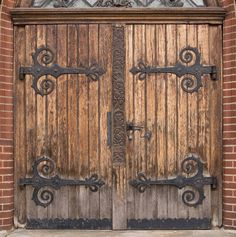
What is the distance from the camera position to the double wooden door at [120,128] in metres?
5.51

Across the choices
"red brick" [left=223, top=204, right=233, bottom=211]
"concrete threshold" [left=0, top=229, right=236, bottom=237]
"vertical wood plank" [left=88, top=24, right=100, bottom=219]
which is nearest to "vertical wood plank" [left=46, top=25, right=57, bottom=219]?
"concrete threshold" [left=0, top=229, right=236, bottom=237]

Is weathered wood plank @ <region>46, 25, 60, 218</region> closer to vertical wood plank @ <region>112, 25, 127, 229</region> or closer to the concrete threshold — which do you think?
the concrete threshold

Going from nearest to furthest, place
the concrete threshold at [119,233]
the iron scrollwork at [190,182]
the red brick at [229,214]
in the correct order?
the concrete threshold at [119,233], the red brick at [229,214], the iron scrollwork at [190,182]

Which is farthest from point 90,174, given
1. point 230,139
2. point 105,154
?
point 230,139

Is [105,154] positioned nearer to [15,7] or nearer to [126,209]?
[126,209]

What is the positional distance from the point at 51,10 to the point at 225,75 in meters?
1.98

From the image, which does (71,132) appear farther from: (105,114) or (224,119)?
(224,119)

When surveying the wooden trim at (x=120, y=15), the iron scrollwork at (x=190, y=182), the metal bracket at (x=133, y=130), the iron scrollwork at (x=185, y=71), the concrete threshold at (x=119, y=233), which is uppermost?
the wooden trim at (x=120, y=15)

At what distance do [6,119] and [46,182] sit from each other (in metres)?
0.79

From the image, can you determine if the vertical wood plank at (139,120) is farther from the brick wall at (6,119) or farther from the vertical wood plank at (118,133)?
the brick wall at (6,119)

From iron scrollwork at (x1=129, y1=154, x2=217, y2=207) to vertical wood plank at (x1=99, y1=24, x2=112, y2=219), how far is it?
0.28 meters

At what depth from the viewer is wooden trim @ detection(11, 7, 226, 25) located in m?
5.49

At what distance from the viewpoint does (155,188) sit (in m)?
5.52

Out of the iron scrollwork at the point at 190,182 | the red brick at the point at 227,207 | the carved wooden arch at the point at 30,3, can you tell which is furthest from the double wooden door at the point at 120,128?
the carved wooden arch at the point at 30,3
